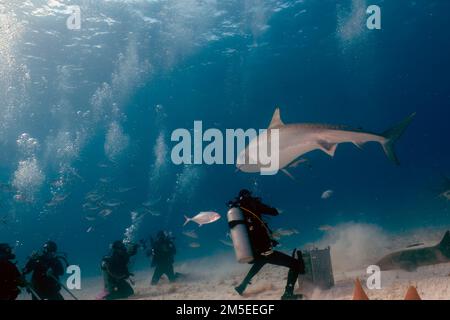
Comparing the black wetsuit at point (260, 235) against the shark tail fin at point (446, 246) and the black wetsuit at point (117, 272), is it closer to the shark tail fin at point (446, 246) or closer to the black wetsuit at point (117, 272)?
the shark tail fin at point (446, 246)

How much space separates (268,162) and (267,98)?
56.1 metres

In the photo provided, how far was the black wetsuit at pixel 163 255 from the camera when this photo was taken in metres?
12.2

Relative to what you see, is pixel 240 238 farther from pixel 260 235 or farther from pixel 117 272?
pixel 117 272

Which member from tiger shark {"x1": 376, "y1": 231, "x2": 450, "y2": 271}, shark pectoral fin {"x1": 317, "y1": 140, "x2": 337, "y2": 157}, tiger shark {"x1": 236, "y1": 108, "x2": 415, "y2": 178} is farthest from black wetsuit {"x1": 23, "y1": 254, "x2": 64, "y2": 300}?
tiger shark {"x1": 376, "y1": 231, "x2": 450, "y2": 271}

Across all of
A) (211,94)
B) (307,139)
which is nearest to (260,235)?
(307,139)

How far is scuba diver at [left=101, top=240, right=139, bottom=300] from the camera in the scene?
10.1 m

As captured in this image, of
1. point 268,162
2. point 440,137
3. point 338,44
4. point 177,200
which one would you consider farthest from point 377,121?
point 268,162

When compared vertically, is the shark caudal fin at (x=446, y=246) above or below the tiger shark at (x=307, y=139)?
below

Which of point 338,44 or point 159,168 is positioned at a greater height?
point 338,44

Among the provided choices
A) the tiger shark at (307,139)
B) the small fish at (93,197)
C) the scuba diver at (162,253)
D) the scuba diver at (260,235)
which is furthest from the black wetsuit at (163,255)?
the small fish at (93,197)

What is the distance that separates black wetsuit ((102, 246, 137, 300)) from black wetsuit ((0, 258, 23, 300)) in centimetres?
480

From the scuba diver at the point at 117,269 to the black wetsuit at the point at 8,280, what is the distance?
15.6ft

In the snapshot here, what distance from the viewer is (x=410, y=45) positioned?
5266cm
